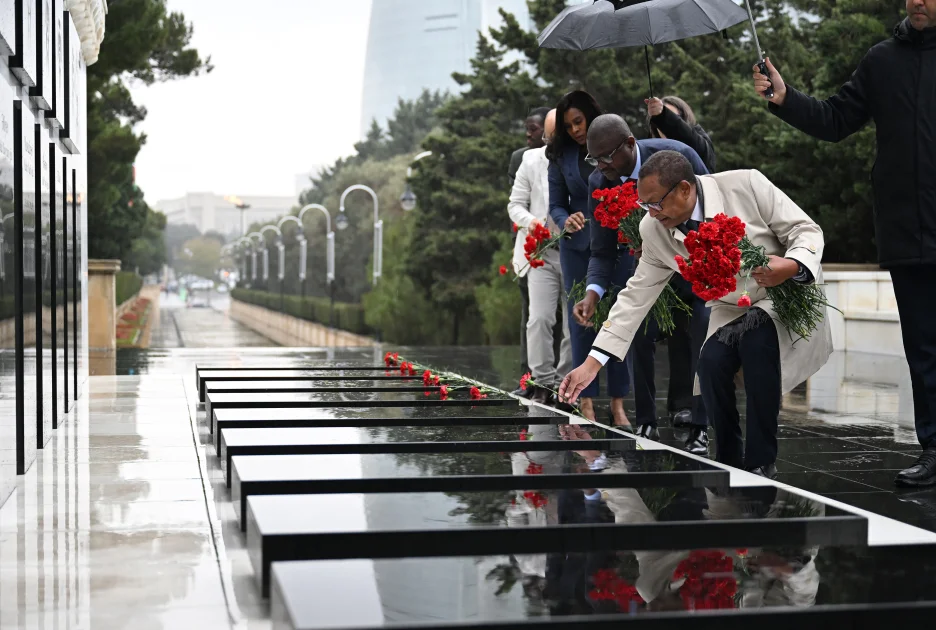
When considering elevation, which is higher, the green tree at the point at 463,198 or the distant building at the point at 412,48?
the distant building at the point at 412,48

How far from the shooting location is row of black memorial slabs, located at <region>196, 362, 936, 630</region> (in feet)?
9.11

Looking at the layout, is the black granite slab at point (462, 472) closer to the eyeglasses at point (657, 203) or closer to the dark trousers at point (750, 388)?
the dark trousers at point (750, 388)

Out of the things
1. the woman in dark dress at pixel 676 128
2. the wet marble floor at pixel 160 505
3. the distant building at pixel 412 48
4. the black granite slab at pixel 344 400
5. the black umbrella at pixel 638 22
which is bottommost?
the wet marble floor at pixel 160 505

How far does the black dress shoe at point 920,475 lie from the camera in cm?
522

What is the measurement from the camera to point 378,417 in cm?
589

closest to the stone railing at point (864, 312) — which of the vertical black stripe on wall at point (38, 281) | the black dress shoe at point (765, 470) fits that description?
the black dress shoe at point (765, 470)

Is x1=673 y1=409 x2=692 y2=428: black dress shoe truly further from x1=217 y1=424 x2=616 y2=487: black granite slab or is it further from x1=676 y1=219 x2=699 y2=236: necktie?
x1=676 y1=219 x2=699 y2=236: necktie

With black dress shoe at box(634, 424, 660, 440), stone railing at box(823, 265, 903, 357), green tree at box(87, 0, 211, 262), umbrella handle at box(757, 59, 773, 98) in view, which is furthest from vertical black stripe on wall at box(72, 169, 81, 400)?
green tree at box(87, 0, 211, 262)

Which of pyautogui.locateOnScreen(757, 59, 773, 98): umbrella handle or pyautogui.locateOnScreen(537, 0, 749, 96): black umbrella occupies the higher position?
pyautogui.locateOnScreen(537, 0, 749, 96): black umbrella

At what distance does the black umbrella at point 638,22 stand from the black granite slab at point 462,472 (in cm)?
311

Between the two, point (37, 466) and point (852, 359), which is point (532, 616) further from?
point (852, 359)

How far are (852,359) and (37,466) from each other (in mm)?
10753

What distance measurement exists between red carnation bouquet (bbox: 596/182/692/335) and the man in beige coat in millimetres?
870

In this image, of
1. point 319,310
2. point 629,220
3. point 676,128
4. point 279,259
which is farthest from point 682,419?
point 279,259
